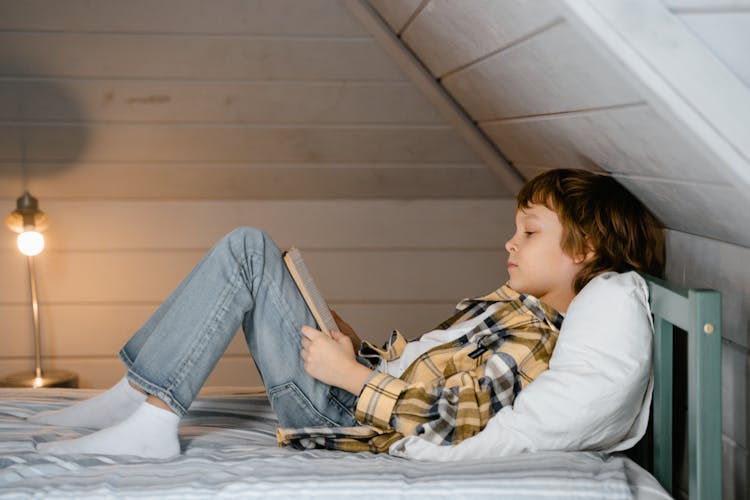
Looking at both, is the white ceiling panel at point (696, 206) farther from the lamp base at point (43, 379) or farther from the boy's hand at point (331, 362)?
the lamp base at point (43, 379)

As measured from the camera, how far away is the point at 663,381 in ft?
4.64

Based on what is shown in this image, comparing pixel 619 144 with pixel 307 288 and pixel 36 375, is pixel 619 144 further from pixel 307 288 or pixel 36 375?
pixel 36 375

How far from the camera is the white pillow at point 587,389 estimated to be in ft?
4.42

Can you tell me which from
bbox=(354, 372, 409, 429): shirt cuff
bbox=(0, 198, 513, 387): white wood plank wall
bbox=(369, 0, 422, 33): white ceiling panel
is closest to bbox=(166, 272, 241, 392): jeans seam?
bbox=(354, 372, 409, 429): shirt cuff

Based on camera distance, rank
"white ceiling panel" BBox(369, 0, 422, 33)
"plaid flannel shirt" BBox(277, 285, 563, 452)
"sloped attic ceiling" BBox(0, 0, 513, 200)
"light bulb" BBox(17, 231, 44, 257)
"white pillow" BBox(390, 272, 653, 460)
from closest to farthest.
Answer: "white pillow" BBox(390, 272, 653, 460) < "plaid flannel shirt" BBox(277, 285, 563, 452) < "white ceiling panel" BBox(369, 0, 422, 33) < "sloped attic ceiling" BBox(0, 0, 513, 200) < "light bulb" BBox(17, 231, 44, 257)

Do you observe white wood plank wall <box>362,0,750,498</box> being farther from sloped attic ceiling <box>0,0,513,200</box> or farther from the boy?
sloped attic ceiling <box>0,0,513,200</box>

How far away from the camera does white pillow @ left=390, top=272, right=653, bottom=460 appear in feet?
4.42

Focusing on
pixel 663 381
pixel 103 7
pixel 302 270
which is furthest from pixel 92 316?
pixel 663 381

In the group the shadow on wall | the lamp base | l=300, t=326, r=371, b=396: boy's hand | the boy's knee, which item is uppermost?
the shadow on wall

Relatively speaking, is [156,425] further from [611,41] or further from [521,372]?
[611,41]

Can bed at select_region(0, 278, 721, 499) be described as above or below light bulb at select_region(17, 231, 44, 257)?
below

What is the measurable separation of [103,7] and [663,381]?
1692mm

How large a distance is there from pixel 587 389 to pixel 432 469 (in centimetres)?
26

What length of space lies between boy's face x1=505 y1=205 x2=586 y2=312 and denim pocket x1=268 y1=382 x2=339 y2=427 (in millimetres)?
426
